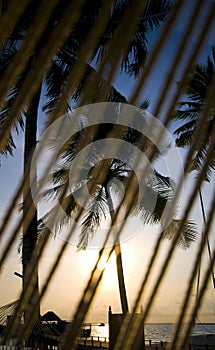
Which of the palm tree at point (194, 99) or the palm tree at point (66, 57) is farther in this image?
the palm tree at point (194, 99)

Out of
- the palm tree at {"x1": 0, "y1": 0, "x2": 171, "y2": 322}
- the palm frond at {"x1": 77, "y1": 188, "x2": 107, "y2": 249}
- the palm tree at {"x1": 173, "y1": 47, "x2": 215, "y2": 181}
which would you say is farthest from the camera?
the palm frond at {"x1": 77, "y1": 188, "x2": 107, "y2": 249}

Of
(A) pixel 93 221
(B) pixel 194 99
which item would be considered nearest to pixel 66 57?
(B) pixel 194 99

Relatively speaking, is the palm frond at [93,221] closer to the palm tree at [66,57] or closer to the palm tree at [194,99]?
the palm tree at [194,99]

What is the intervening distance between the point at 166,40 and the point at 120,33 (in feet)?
0.24

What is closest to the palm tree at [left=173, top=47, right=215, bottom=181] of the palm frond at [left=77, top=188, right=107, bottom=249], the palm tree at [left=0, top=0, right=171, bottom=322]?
the palm tree at [left=0, top=0, right=171, bottom=322]

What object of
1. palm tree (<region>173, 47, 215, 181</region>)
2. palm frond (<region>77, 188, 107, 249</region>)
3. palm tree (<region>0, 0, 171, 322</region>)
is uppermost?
palm tree (<region>173, 47, 215, 181</region>)

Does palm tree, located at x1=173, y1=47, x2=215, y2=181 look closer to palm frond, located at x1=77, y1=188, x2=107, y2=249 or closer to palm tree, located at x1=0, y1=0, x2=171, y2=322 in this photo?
palm tree, located at x1=0, y1=0, x2=171, y2=322

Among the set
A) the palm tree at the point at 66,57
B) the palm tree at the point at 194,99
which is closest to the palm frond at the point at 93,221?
the palm tree at the point at 194,99

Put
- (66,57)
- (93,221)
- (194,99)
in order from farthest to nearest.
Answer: (93,221) → (194,99) → (66,57)

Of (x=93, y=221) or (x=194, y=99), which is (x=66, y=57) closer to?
(x=194, y=99)

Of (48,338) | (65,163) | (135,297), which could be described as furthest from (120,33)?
(65,163)

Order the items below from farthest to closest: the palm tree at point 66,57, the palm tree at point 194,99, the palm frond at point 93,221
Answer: the palm frond at point 93,221, the palm tree at point 194,99, the palm tree at point 66,57

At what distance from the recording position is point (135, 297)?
26.5 inches

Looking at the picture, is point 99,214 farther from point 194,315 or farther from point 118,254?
point 194,315
